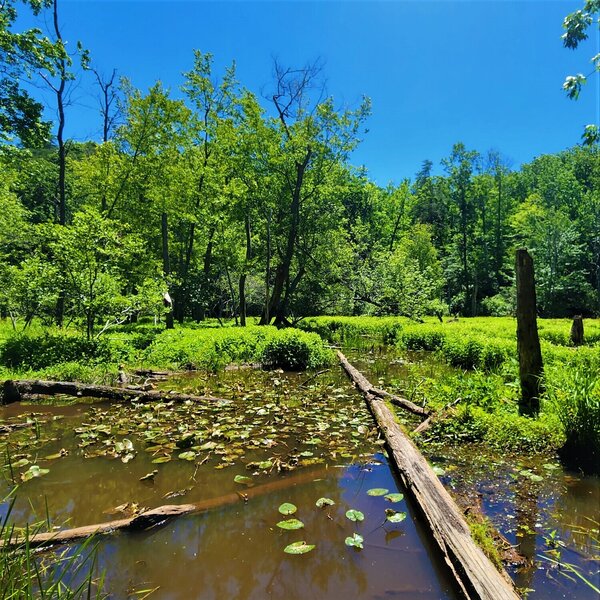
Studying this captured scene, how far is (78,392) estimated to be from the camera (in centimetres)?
798

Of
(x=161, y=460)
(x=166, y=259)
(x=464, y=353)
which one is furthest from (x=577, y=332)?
(x=166, y=259)

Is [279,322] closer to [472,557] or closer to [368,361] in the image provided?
[368,361]

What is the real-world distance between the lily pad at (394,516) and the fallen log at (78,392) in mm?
4713

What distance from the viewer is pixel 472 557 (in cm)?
276

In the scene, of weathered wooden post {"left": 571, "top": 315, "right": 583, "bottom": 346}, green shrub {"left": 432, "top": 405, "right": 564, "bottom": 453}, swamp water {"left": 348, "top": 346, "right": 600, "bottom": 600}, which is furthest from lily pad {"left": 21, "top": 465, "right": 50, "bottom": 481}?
weathered wooden post {"left": 571, "top": 315, "right": 583, "bottom": 346}

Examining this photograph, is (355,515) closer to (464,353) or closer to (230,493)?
(230,493)

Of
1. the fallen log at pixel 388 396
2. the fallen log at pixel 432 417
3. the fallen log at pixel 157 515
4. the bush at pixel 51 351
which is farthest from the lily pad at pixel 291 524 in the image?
the bush at pixel 51 351

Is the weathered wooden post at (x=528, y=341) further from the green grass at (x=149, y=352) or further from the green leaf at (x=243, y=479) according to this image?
the green grass at (x=149, y=352)

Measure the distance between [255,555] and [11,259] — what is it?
2776cm

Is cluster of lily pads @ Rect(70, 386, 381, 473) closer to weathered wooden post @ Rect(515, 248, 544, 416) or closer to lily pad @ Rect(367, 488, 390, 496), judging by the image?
lily pad @ Rect(367, 488, 390, 496)

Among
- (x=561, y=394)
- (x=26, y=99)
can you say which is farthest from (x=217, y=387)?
(x=26, y=99)

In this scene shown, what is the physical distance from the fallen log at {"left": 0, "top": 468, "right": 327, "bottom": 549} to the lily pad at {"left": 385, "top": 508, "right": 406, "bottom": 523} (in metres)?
1.08

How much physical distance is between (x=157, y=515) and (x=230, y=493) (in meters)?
0.85

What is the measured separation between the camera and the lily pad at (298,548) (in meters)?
3.22
